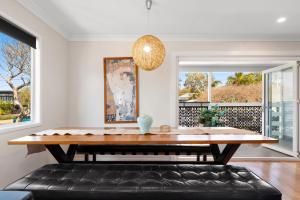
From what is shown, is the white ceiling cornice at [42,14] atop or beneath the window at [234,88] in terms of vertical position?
atop

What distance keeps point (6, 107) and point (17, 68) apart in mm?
526

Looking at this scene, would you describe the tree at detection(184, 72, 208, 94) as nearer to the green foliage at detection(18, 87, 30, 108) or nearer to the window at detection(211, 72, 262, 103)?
the window at detection(211, 72, 262, 103)

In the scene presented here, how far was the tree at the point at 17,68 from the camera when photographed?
2529 millimetres

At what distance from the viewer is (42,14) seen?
297cm

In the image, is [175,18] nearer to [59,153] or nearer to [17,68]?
[17,68]

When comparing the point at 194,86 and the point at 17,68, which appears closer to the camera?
the point at 17,68

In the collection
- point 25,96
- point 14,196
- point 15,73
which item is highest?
point 15,73

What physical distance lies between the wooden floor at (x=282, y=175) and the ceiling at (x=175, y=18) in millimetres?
2240

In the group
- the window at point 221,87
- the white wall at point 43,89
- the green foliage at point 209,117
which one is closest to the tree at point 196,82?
the window at point 221,87

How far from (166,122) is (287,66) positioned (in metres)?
2.80

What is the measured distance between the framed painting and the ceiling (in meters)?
0.50

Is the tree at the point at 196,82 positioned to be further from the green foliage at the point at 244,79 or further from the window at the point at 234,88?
the green foliage at the point at 244,79

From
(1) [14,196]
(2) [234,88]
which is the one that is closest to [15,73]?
(1) [14,196]

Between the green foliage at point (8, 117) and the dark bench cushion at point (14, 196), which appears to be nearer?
the dark bench cushion at point (14, 196)
